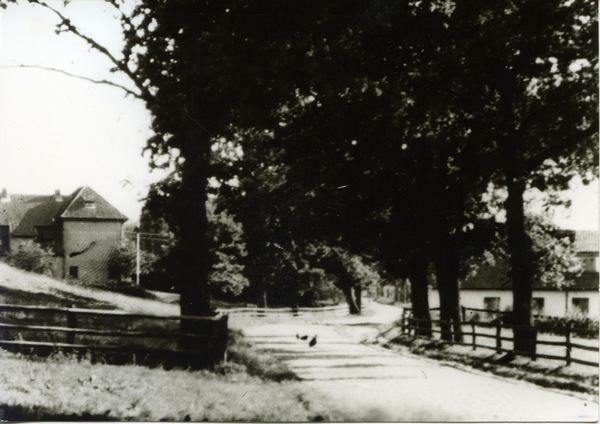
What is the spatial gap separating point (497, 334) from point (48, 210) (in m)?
4.98

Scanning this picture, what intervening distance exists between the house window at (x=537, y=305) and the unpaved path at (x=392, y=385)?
29.0 inches

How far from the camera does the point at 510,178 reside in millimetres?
4691

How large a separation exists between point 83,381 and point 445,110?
487cm

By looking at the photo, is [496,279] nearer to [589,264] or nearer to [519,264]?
[519,264]

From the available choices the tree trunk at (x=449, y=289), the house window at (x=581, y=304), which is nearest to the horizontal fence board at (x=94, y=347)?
the tree trunk at (x=449, y=289)

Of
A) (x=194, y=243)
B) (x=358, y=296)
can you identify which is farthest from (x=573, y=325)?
(x=194, y=243)

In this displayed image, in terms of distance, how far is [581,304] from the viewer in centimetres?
448

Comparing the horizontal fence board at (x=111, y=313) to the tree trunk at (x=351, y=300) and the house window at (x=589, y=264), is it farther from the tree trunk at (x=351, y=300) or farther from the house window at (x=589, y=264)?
the house window at (x=589, y=264)

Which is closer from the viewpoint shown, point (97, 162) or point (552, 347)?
point (552, 347)

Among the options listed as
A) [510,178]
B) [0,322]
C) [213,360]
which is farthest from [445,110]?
[0,322]

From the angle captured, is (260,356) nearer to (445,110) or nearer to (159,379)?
(159,379)

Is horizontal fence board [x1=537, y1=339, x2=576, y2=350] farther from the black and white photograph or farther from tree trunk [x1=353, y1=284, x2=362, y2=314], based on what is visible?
tree trunk [x1=353, y1=284, x2=362, y2=314]

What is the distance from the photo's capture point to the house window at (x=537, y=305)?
15.0 ft

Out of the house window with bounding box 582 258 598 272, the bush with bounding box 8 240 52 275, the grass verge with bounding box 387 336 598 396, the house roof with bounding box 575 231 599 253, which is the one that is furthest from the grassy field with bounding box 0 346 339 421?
the house roof with bounding box 575 231 599 253
